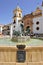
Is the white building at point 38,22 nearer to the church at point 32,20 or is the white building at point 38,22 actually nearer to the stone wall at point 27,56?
the church at point 32,20

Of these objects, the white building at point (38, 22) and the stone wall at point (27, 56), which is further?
the white building at point (38, 22)

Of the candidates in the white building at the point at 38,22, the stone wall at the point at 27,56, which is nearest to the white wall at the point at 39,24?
the white building at the point at 38,22

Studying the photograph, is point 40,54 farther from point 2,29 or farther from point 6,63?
point 2,29

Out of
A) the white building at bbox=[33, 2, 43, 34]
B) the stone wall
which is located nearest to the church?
the white building at bbox=[33, 2, 43, 34]

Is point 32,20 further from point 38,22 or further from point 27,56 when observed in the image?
point 27,56

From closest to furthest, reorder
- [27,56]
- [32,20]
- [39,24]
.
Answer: [27,56] → [39,24] → [32,20]

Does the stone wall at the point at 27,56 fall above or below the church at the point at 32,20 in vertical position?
below

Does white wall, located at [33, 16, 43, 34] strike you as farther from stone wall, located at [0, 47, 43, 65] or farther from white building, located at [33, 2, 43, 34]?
stone wall, located at [0, 47, 43, 65]

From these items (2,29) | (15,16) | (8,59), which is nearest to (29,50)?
(8,59)

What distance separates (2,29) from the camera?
55.2m

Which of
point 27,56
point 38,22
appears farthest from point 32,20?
point 27,56

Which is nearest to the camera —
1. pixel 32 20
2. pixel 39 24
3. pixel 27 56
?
pixel 27 56

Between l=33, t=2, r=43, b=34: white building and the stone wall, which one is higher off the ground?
l=33, t=2, r=43, b=34: white building

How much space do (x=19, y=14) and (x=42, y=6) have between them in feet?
28.9
